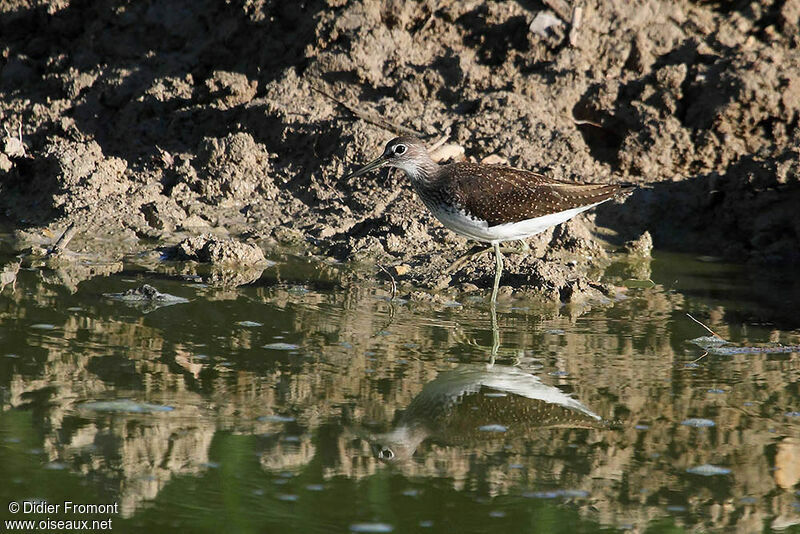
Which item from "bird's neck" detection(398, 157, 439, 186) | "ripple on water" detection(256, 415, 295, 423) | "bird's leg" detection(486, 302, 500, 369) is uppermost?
"bird's neck" detection(398, 157, 439, 186)

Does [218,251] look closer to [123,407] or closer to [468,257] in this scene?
[468,257]

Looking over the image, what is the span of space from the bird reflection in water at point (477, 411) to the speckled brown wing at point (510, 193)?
205 cm

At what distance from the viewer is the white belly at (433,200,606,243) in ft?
25.2

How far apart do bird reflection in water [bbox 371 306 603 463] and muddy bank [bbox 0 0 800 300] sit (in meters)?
3.10

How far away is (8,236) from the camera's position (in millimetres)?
8922

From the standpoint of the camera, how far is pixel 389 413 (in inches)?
201

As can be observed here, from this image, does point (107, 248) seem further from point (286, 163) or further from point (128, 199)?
point (286, 163)

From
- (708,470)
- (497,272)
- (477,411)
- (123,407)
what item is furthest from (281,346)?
(708,470)

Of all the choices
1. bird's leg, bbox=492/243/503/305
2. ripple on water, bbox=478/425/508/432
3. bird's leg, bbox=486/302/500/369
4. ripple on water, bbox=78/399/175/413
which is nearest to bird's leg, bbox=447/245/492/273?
bird's leg, bbox=492/243/503/305

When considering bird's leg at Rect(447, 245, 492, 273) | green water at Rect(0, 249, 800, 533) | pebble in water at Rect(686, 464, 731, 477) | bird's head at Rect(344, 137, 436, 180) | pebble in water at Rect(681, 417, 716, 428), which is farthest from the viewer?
bird's head at Rect(344, 137, 436, 180)

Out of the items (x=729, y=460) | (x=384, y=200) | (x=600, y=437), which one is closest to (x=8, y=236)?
(x=384, y=200)

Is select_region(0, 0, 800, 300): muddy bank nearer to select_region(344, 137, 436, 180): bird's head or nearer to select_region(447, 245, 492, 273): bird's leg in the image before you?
select_region(447, 245, 492, 273): bird's leg

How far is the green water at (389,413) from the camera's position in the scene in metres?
4.17

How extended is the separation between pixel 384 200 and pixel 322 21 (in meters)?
2.08
